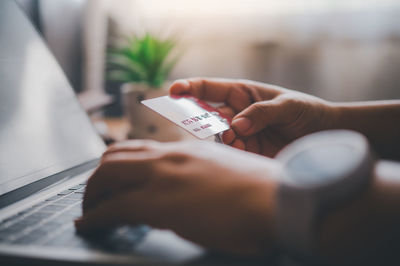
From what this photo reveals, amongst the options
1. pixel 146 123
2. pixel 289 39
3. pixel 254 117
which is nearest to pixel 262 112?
pixel 254 117

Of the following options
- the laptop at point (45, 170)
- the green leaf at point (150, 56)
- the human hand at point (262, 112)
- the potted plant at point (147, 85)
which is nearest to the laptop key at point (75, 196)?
the laptop at point (45, 170)

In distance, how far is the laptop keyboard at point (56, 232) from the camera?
12.5 inches

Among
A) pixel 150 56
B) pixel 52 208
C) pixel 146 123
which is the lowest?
pixel 146 123

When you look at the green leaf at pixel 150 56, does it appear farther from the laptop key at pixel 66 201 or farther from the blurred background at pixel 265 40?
the laptop key at pixel 66 201

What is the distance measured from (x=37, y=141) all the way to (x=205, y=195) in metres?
0.36

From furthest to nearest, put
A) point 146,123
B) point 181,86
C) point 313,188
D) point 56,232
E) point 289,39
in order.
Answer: point 289,39 → point 146,123 → point 181,86 → point 56,232 → point 313,188

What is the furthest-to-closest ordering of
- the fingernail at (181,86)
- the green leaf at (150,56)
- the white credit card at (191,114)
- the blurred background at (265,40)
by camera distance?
1. the blurred background at (265,40)
2. the green leaf at (150,56)
3. the fingernail at (181,86)
4. the white credit card at (191,114)

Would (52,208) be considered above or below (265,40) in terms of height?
below

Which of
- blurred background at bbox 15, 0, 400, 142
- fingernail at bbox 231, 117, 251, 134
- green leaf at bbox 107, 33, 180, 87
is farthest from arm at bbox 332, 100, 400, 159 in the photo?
blurred background at bbox 15, 0, 400, 142

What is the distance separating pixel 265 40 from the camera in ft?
5.73

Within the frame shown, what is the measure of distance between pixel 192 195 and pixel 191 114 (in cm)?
29

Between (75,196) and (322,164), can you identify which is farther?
(75,196)

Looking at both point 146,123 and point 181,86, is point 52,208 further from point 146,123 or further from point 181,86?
point 146,123

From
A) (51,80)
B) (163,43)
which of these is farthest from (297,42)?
(51,80)
